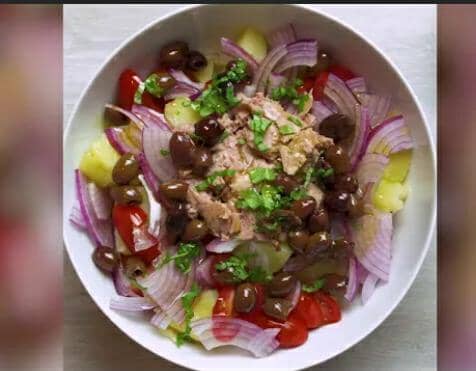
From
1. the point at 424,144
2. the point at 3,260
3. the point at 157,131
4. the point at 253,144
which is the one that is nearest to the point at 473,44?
the point at 424,144

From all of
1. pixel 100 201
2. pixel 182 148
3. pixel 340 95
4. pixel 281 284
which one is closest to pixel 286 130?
pixel 340 95

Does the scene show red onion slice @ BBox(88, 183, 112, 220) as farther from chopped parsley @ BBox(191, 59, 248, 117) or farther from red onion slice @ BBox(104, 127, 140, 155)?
chopped parsley @ BBox(191, 59, 248, 117)

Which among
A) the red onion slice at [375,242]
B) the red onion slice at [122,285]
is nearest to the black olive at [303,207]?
the red onion slice at [375,242]

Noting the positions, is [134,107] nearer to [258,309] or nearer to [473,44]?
[258,309]

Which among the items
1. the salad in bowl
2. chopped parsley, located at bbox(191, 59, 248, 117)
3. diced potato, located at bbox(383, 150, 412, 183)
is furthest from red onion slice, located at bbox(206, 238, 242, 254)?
diced potato, located at bbox(383, 150, 412, 183)

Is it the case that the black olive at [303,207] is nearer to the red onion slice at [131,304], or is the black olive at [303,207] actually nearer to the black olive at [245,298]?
the black olive at [245,298]

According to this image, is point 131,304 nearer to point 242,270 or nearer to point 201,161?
point 242,270
